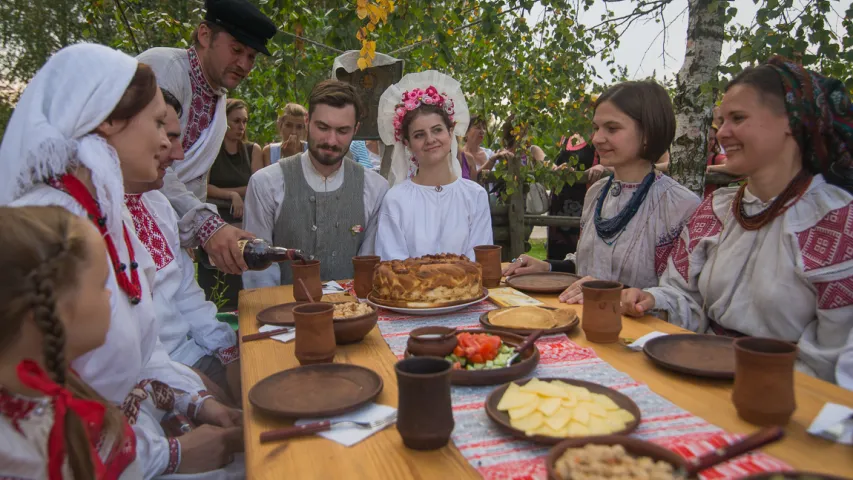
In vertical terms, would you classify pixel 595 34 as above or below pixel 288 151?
above

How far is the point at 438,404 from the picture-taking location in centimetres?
127

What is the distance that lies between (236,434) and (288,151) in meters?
4.84

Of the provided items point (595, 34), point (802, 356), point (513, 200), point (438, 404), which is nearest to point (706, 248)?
point (802, 356)

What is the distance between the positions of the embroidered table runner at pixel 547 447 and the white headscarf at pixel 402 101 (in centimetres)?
229

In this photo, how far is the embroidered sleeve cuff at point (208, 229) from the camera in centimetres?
297

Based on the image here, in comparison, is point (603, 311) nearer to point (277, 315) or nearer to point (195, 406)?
point (277, 315)

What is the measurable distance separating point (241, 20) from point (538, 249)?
27.8 feet

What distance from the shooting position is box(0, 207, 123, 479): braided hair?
125 cm

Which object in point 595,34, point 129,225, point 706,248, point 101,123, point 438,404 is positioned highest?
point 595,34

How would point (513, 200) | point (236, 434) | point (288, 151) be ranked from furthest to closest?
point (513, 200) < point (288, 151) < point (236, 434)

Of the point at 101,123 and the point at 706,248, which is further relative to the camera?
the point at 706,248

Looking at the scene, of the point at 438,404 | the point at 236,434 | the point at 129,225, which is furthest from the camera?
the point at 129,225

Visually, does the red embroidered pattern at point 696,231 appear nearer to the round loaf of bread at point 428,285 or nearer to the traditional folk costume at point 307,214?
the round loaf of bread at point 428,285

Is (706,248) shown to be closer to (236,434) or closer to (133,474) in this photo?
(236,434)
